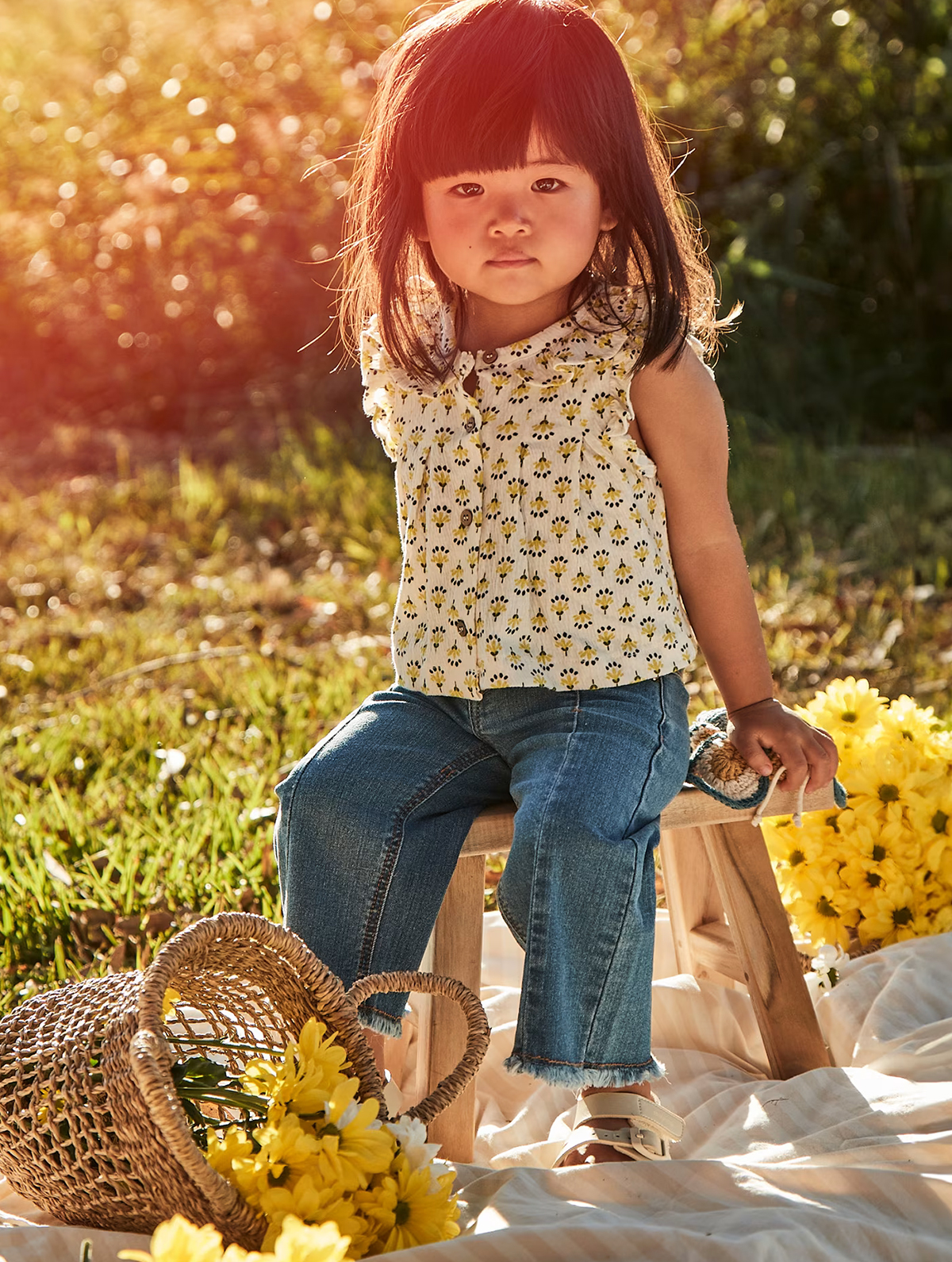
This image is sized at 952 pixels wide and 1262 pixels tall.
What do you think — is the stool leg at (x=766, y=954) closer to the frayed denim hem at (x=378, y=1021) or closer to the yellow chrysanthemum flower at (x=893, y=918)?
the yellow chrysanthemum flower at (x=893, y=918)

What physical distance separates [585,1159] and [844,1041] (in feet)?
1.90

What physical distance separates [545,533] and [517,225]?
42 centimetres

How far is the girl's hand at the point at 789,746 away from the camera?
192cm

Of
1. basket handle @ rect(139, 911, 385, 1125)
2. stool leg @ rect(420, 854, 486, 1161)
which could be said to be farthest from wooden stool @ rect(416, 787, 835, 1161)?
basket handle @ rect(139, 911, 385, 1125)

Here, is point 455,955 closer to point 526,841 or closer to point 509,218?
point 526,841

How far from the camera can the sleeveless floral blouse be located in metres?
1.93

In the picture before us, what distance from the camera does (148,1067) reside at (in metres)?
1.31

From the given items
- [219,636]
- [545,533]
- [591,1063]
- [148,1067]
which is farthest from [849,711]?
[219,636]

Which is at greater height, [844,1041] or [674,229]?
[674,229]

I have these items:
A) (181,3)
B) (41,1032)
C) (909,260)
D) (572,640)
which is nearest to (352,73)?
(181,3)

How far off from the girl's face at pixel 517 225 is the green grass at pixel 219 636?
1.15 m

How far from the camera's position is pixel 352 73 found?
19.0 feet

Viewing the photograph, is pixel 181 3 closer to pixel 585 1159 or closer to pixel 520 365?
pixel 520 365

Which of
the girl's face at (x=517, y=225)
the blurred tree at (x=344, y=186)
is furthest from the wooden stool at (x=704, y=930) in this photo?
the blurred tree at (x=344, y=186)
